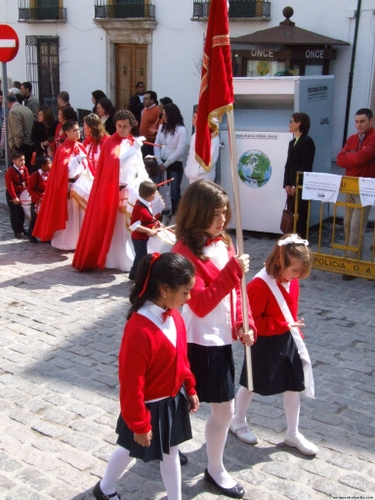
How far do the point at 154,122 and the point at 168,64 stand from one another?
686cm

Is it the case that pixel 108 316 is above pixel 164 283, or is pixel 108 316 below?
below

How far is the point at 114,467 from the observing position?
3.20 m

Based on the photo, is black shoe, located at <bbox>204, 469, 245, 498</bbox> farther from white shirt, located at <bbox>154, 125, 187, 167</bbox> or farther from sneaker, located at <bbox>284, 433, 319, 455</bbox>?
white shirt, located at <bbox>154, 125, 187, 167</bbox>

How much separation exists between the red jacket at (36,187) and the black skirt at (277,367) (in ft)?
18.4

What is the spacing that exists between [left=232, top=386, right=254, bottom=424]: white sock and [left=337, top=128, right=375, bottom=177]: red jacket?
401 centimetres

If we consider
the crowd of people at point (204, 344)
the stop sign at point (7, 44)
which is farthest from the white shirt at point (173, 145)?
the crowd of people at point (204, 344)

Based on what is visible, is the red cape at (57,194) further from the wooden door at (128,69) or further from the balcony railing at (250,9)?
the wooden door at (128,69)

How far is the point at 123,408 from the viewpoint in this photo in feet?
9.37

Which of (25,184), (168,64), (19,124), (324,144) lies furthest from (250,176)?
(168,64)

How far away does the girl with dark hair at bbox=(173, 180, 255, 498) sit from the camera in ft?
10.2

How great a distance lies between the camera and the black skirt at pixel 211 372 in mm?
3303

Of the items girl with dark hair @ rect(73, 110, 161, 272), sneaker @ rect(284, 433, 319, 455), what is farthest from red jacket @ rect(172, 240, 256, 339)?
→ girl with dark hair @ rect(73, 110, 161, 272)

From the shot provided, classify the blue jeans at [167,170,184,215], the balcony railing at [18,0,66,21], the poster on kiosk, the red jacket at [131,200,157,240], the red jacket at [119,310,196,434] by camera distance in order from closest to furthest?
the red jacket at [119,310,196,434]
the red jacket at [131,200,157,240]
the poster on kiosk
the blue jeans at [167,170,184,215]
the balcony railing at [18,0,66,21]

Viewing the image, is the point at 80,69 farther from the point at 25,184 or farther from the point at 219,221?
the point at 219,221
